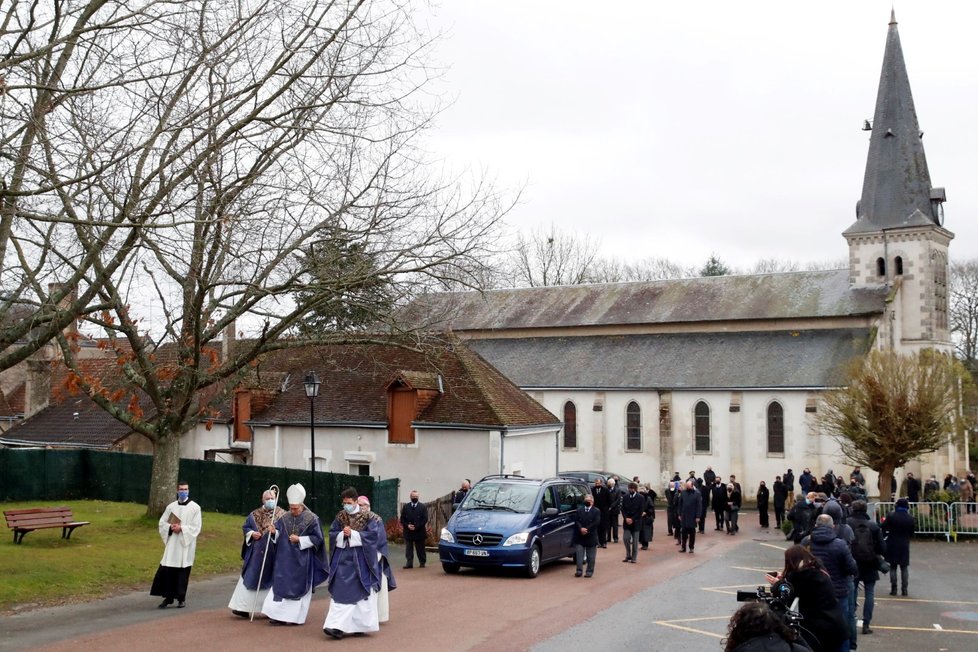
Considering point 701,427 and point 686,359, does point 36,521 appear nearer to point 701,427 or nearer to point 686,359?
point 701,427

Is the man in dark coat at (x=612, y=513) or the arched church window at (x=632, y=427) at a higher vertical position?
the arched church window at (x=632, y=427)

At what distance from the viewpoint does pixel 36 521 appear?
56.3 ft

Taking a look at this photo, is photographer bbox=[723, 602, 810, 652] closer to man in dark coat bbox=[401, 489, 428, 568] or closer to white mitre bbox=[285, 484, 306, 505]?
white mitre bbox=[285, 484, 306, 505]

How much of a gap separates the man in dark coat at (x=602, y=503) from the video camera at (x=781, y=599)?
14732 mm

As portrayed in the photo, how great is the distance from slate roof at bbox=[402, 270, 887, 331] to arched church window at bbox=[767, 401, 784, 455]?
18.6ft

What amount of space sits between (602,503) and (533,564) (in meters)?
5.97

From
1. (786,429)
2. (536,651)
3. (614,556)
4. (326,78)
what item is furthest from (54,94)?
(786,429)

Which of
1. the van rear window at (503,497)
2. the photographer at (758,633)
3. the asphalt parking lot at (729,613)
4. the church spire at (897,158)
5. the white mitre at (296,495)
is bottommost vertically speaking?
the asphalt parking lot at (729,613)

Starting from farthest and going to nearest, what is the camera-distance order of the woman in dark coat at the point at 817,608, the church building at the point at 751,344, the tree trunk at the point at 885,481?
the church building at the point at 751,344 < the tree trunk at the point at 885,481 < the woman in dark coat at the point at 817,608

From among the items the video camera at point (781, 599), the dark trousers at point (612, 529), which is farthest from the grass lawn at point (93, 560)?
the video camera at point (781, 599)

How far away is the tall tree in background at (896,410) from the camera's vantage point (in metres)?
27.3

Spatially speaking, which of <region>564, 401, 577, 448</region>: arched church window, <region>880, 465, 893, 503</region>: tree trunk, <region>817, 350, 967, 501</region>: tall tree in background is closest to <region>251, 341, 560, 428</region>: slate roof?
<region>817, 350, 967, 501</region>: tall tree in background

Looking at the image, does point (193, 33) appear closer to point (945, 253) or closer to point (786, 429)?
point (786, 429)

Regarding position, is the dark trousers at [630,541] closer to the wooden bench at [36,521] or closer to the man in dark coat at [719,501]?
the man in dark coat at [719,501]
